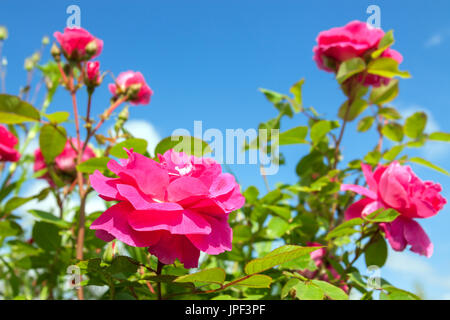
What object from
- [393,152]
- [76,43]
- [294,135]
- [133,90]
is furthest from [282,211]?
[76,43]

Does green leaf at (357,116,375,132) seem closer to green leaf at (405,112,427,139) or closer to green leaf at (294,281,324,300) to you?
green leaf at (405,112,427,139)

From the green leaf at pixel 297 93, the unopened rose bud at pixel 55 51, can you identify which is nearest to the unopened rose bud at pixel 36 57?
the unopened rose bud at pixel 55 51

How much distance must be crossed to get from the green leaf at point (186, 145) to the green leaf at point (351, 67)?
375mm

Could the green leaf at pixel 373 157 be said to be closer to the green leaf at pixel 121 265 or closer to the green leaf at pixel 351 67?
the green leaf at pixel 351 67

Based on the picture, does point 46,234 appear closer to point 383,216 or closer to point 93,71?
point 93,71

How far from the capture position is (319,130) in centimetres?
79

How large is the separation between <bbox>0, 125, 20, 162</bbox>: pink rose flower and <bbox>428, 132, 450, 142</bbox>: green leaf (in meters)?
0.92

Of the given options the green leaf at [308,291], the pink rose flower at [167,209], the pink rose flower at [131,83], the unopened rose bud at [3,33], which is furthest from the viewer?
the unopened rose bud at [3,33]

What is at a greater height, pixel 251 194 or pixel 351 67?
pixel 351 67

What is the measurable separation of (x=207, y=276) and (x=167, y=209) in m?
0.08

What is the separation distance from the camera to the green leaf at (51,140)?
2.23 feet

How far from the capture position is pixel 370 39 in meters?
0.82

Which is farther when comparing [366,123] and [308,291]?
[366,123]
